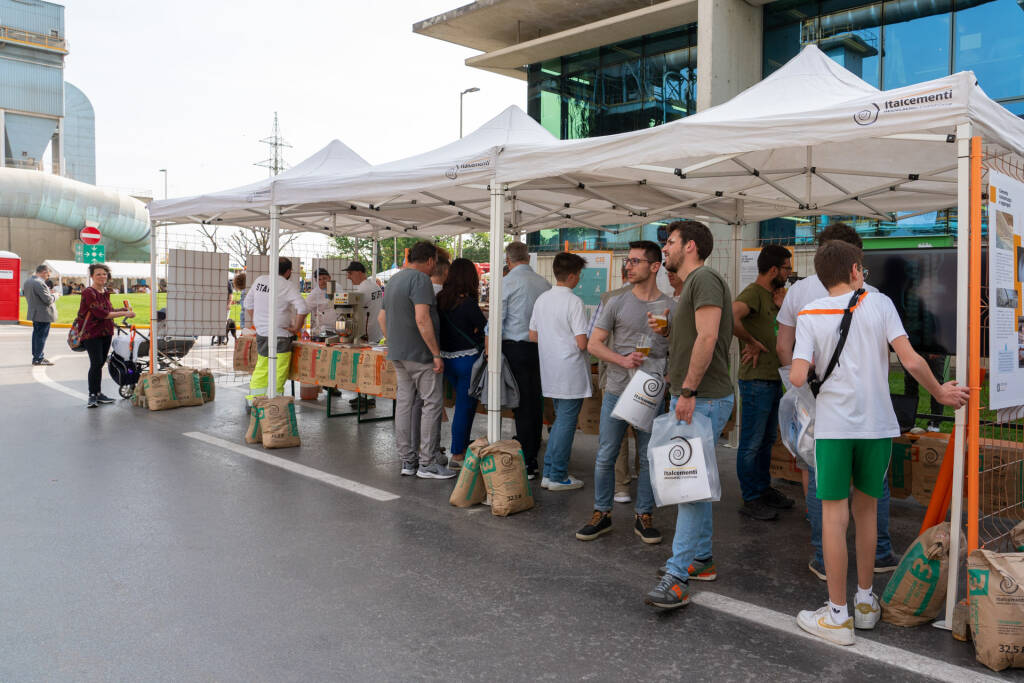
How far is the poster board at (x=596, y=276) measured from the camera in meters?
11.0

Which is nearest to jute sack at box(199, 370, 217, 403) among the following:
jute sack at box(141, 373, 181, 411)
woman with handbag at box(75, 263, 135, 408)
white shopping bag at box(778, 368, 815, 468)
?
jute sack at box(141, 373, 181, 411)

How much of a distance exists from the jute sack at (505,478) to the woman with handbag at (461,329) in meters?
1.08

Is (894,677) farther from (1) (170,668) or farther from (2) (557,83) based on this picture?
(2) (557,83)

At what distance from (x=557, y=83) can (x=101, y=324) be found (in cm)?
1420

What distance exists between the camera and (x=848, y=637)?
3.51 meters

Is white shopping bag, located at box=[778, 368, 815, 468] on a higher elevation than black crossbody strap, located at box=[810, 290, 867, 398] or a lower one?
lower

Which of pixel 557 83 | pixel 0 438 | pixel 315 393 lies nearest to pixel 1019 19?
pixel 557 83

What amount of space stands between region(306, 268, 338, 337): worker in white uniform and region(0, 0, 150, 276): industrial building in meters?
49.0

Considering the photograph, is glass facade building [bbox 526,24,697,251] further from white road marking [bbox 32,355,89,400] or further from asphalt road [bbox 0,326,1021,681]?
asphalt road [bbox 0,326,1021,681]

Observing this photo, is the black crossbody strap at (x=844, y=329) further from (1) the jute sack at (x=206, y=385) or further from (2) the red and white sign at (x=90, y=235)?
(2) the red and white sign at (x=90, y=235)

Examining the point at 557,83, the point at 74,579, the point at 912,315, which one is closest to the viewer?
the point at 74,579

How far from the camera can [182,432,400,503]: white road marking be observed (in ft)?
20.2

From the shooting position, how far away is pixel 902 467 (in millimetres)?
5453

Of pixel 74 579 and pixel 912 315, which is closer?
pixel 74 579
